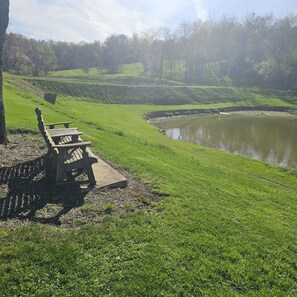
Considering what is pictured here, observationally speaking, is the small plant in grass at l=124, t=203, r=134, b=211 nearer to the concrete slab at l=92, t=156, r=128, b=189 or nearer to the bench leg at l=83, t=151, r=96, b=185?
the concrete slab at l=92, t=156, r=128, b=189

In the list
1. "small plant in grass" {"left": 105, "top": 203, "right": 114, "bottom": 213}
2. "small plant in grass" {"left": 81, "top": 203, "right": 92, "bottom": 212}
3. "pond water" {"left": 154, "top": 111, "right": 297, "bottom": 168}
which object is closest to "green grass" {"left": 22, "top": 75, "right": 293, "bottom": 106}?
"pond water" {"left": 154, "top": 111, "right": 297, "bottom": 168}

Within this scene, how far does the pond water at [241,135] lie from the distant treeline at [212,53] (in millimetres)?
40525

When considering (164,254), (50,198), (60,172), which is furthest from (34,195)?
(164,254)

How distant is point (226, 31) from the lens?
103 meters

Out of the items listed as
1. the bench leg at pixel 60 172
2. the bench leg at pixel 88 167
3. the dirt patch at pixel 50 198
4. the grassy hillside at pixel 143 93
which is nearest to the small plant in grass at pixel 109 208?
the dirt patch at pixel 50 198

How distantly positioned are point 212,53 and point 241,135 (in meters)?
75.3

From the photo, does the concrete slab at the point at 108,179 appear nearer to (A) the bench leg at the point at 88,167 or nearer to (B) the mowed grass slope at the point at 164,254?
(A) the bench leg at the point at 88,167

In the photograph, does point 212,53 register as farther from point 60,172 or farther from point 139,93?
point 60,172

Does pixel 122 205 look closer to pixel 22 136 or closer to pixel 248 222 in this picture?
pixel 248 222

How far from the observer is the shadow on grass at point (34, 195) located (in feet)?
21.6

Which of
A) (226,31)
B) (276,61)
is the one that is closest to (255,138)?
(276,61)

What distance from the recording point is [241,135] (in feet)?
111

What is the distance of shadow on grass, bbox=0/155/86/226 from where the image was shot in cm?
658

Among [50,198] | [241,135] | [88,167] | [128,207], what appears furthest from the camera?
[241,135]
